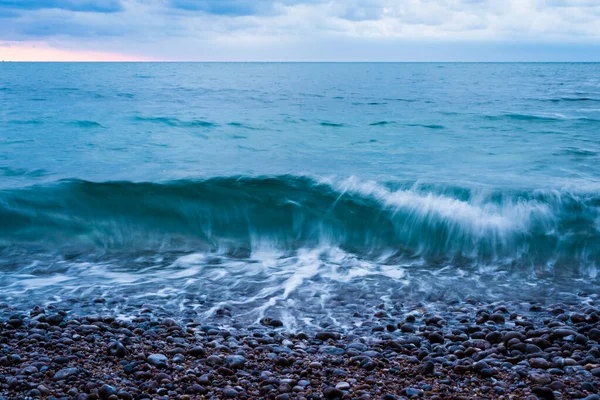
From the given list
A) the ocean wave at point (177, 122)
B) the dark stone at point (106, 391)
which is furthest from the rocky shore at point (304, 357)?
the ocean wave at point (177, 122)

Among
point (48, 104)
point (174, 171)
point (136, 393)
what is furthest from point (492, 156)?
point (48, 104)

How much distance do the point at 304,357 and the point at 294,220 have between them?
5.59 m

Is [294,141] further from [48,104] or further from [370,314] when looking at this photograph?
[48,104]

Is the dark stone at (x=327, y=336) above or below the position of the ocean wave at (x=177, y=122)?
below

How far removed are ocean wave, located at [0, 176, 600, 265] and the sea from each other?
0.04 metres

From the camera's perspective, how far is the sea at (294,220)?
22.0 ft

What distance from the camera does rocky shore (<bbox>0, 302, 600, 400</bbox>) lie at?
4109 millimetres

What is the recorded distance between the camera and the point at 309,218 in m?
10.3

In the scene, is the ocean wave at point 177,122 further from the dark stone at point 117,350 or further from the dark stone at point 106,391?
the dark stone at point 106,391

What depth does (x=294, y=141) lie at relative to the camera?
18.4 m

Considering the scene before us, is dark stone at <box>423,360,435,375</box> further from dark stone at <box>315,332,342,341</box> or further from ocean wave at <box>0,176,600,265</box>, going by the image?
ocean wave at <box>0,176,600,265</box>

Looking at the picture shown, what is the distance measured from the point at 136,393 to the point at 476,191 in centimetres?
883

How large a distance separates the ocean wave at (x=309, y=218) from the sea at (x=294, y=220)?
1.7 inches

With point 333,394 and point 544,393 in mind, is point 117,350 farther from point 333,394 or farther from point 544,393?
point 544,393
